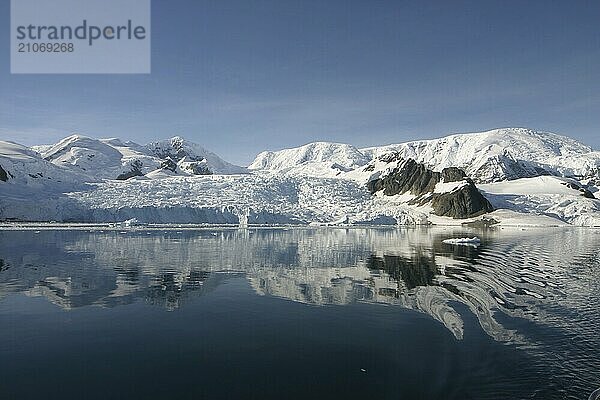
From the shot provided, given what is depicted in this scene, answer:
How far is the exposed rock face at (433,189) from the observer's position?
106 meters

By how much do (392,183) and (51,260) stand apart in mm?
103783

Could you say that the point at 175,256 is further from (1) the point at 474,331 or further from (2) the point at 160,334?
(1) the point at 474,331

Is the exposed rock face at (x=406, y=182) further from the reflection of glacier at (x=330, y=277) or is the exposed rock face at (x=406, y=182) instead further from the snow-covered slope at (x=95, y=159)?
the snow-covered slope at (x=95, y=159)

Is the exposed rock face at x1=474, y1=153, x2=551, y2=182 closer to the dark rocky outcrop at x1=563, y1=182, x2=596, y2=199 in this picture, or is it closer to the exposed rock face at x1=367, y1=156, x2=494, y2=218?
the dark rocky outcrop at x1=563, y1=182, x2=596, y2=199

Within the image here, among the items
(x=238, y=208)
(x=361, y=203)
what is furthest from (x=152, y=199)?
(x=361, y=203)

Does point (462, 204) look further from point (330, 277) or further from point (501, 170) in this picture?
point (330, 277)

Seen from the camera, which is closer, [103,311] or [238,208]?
[103,311]

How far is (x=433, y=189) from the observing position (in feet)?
389

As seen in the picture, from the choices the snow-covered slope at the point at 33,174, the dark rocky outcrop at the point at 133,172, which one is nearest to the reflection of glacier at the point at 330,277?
the snow-covered slope at the point at 33,174

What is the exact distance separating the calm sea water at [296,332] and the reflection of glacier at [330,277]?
0.43 feet

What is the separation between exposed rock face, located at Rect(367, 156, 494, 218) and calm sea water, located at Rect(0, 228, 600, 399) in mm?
82294

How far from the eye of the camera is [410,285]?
21.4 metres

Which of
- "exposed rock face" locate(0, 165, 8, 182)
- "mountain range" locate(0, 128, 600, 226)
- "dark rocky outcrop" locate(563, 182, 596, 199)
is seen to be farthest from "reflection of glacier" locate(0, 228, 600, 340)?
"dark rocky outcrop" locate(563, 182, 596, 199)

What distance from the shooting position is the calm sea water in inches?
386
